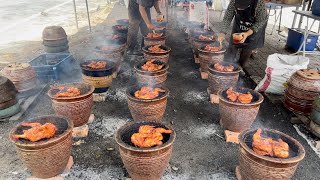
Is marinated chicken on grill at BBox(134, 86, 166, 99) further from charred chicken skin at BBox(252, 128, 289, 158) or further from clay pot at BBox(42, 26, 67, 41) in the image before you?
clay pot at BBox(42, 26, 67, 41)

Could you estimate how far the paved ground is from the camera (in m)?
4.46

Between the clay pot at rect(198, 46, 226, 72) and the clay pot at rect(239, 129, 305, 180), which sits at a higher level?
the clay pot at rect(198, 46, 226, 72)

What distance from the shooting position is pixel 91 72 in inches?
262

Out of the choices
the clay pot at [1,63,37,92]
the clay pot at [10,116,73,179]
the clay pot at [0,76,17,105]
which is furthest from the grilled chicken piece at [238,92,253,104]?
the clay pot at [1,63,37,92]

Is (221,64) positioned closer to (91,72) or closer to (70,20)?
(91,72)

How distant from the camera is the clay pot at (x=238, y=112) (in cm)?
492

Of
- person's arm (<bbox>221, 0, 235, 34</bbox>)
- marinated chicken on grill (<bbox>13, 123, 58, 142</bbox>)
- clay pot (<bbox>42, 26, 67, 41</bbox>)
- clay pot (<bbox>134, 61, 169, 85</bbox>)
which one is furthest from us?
clay pot (<bbox>42, 26, 67, 41</bbox>)

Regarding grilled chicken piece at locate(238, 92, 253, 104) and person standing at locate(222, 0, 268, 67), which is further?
person standing at locate(222, 0, 268, 67)

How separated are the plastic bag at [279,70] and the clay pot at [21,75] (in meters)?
6.40

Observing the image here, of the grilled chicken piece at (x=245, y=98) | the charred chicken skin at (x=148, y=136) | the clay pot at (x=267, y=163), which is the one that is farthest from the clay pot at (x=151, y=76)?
the clay pot at (x=267, y=163)

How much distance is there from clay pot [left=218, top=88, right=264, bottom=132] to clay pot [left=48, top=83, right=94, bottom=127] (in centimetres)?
278

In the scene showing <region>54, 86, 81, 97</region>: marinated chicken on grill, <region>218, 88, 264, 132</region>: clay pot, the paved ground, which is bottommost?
the paved ground

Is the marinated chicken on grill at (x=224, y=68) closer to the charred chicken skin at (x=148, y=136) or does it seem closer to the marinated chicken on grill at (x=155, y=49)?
the marinated chicken on grill at (x=155, y=49)

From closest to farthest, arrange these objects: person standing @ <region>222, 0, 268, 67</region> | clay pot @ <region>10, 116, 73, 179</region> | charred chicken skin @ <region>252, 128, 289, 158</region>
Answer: charred chicken skin @ <region>252, 128, 289, 158</region>
clay pot @ <region>10, 116, 73, 179</region>
person standing @ <region>222, 0, 268, 67</region>
